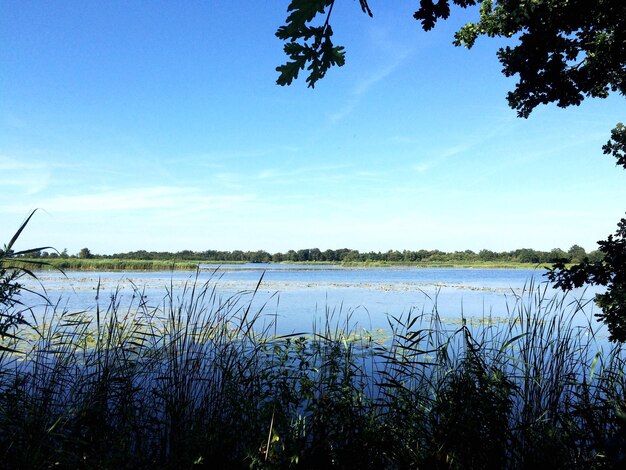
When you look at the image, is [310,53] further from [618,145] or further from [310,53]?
[618,145]

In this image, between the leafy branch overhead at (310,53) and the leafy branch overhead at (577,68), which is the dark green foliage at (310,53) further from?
the leafy branch overhead at (577,68)

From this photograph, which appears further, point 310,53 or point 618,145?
point 618,145

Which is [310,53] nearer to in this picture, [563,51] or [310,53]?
[310,53]

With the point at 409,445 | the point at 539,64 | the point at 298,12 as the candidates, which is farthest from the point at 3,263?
the point at 539,64

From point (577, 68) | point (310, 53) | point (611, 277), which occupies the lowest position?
point (611, 277)

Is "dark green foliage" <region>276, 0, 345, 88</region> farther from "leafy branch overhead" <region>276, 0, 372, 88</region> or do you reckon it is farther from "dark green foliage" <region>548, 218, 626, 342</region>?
"dark green foliage" <region>548, 218, 626, 342</region>

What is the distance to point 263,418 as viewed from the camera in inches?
117

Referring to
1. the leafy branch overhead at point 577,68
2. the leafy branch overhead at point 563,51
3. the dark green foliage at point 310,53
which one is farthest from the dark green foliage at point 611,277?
the dark green foliage at point 310,53

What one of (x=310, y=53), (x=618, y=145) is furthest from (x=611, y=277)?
(x=310, y=53)

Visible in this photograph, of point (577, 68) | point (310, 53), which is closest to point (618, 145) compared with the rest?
point (577, 68)

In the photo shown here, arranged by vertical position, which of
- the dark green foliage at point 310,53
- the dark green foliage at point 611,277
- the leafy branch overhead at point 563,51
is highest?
the leafy branch overhead at point 563,51

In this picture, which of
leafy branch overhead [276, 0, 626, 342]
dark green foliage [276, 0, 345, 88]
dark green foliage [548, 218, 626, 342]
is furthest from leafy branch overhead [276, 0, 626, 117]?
dark green foliage [276, 0, 345, 88]

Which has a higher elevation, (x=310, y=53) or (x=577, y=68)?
(x=577, y=68)

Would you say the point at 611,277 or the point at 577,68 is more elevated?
the point at 577,68
